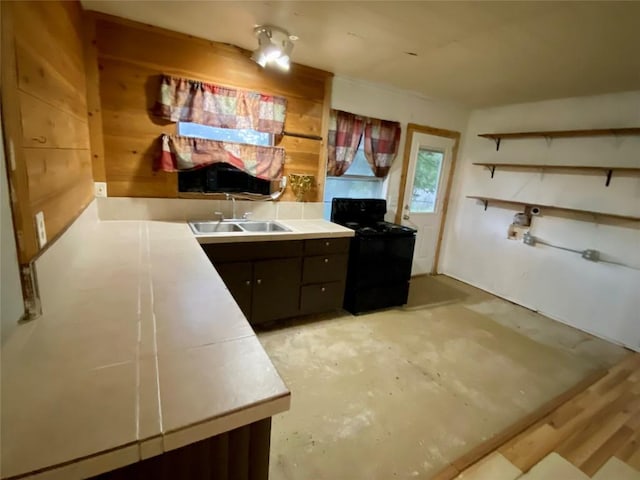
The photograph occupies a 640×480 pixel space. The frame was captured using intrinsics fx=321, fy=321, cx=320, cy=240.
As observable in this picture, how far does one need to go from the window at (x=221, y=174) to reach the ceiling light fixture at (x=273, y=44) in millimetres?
696

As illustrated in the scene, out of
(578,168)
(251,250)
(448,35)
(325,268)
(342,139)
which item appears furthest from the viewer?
(342,139)

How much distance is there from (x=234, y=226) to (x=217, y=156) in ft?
1.96

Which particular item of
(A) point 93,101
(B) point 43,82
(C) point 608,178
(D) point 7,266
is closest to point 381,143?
(C) point 608,178

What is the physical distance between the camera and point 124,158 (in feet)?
7.90

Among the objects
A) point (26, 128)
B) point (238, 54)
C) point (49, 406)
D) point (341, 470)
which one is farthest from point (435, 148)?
point (49, 406)

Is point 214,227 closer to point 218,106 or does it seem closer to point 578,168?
point 218,106

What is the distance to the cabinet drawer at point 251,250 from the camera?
7.57 ft

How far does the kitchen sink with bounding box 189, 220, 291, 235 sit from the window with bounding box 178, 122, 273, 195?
0.95ft

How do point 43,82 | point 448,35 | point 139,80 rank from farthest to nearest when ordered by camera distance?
point 139,80
point 448,35
point 43,82

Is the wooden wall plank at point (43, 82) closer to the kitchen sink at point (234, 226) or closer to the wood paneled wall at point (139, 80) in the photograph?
the wood paneled wall at point (139, 80)

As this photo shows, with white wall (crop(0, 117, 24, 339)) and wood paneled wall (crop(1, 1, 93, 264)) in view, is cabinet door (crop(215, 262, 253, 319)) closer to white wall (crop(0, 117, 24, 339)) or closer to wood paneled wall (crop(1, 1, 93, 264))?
wood paneled wall (crop(1, 1, 93, 264))

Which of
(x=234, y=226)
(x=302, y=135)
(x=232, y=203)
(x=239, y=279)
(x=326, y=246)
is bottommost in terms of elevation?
(x=239, y=279)

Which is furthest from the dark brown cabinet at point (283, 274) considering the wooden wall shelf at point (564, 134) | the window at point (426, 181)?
the wooden wall shelf at point (564, 134)

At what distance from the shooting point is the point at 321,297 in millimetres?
2896
